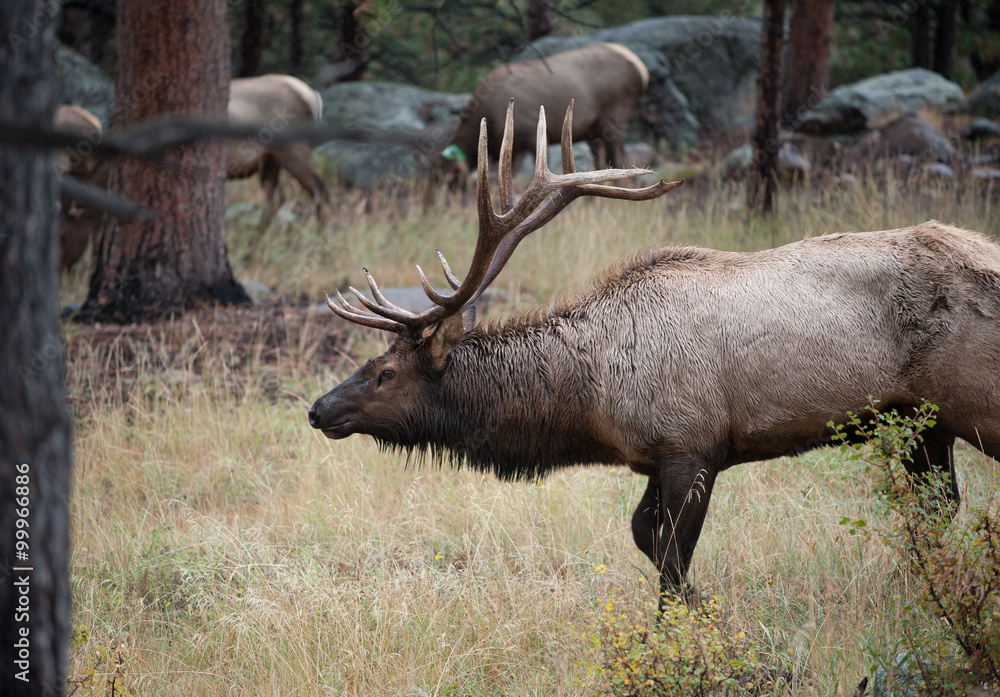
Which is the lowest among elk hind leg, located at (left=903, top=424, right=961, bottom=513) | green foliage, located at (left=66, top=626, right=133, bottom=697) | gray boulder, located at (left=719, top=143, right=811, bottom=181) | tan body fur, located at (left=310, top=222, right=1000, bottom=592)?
green foliage, located at (left=66, top=626, right=133, bottom=697)

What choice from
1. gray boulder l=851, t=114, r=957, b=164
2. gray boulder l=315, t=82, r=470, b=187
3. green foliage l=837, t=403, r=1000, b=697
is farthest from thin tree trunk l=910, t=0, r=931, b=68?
green foliage l=837, t=403, r=1000, b=697

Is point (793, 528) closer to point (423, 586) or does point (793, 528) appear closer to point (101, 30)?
point (423, 586)

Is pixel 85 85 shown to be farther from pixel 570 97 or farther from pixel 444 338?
pixel 444 338

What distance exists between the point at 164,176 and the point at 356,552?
175 inches

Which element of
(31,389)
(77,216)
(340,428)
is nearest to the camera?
Answer: (31,389)

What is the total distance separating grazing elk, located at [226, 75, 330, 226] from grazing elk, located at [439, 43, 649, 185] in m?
1.87

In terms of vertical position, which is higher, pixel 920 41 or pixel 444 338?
pixel 920 41

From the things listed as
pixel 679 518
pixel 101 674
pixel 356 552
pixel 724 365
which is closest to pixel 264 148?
pixel 356 552

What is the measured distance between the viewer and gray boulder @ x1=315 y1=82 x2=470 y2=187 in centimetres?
1550

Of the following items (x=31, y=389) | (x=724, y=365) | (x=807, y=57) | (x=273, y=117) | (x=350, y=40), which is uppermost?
(x=350, y=40)

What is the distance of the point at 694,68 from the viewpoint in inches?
715

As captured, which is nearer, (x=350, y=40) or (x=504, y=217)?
(x=504, y=217)

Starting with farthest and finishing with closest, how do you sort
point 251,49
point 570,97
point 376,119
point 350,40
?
point 376,119 < point 350,40 < point 251,49 < point 570,97

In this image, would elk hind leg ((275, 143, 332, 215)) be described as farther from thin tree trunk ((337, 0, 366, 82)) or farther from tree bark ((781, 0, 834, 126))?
tree bark ((781, 0, 834, 126))
